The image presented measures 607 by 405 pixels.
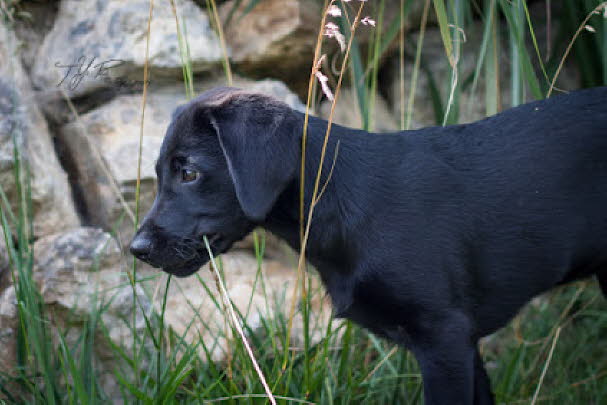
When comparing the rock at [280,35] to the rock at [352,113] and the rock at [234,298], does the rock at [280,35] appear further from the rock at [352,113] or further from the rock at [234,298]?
the rock at [234,298]

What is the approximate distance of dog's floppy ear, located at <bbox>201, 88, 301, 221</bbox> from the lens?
1.91 meters

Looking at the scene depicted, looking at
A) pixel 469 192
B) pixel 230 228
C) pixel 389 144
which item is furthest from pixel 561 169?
pixel 230 228

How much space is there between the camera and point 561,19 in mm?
3369

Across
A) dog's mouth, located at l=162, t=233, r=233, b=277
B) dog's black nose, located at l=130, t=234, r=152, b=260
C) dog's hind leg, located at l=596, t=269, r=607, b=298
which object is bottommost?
dog's hind leg, located at l=596, t=269, r=607, b=298

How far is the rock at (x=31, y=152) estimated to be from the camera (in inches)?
116

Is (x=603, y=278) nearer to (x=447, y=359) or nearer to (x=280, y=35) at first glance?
(x=447, y=359)

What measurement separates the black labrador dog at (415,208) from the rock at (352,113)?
4.62 feet

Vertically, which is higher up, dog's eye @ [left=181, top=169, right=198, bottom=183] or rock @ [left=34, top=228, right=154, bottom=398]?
dog's eye @ [left=181, top=169, right=198, bottom=183]

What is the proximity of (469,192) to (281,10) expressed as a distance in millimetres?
1656

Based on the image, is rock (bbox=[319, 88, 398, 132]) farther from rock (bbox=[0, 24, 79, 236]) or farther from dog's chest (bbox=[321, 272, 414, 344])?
dog's chest (bbox=[321, 272, 414, 344])

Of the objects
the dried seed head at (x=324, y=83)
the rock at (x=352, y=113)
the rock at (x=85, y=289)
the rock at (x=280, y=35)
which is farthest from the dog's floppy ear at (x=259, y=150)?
the rock at (x=352, y=113)

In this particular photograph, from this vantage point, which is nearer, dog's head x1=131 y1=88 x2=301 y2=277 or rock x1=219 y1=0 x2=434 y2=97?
dog's head x1=131 y1=88 x2=301 y2=277

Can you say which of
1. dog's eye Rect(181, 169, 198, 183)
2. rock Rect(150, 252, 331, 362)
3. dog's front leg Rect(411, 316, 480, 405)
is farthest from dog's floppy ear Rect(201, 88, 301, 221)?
rock Rect(150, 252, 331, 362)

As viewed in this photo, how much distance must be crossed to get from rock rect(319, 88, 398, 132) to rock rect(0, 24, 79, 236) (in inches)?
49.7
